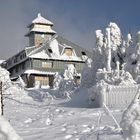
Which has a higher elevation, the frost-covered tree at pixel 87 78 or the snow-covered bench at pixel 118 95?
the frost-covered tree at pixel 87 78

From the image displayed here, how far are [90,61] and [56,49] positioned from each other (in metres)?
31.8

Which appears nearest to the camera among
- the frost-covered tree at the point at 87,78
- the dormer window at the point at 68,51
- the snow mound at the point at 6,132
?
the snow mound at the point at 6,132

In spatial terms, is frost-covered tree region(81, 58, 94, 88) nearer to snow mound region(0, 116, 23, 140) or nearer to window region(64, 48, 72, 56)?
window region(64, 48, 72, 56)

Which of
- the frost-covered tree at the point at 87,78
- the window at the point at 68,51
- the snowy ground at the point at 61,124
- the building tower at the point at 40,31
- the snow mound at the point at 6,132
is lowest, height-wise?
the snowy ground at the point at 61,124

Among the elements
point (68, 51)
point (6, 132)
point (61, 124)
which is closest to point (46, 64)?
point (68, 51)

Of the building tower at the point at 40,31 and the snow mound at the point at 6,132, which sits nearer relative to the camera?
the snow mound at the point at 6,132

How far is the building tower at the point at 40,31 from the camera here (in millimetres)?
80919

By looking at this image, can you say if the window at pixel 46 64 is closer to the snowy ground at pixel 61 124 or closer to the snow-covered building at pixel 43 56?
the snow-covered building at pixel 43 56

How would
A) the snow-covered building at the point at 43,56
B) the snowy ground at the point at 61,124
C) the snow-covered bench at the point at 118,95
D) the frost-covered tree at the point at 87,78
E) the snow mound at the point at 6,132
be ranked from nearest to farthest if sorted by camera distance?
the snow mound at the point at 6,132
the snowy ground at the point at 61,124
the snow-covered bench at the point at 118,95
the frost-covered tree at the point at 87,78
the snow-covered building at the point at 43,56

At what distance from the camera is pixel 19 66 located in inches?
3000

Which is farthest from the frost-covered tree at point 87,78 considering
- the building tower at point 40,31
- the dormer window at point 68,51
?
the building tower at point 40,31

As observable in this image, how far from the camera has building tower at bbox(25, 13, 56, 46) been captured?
3186 inches

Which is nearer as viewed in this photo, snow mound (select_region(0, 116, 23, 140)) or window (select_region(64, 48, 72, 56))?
snow mound (select_region(0, 116, 23, 140))

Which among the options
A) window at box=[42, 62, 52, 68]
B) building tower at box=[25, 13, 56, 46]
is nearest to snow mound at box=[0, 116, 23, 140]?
window at box=[42, 62, 52, 68]
